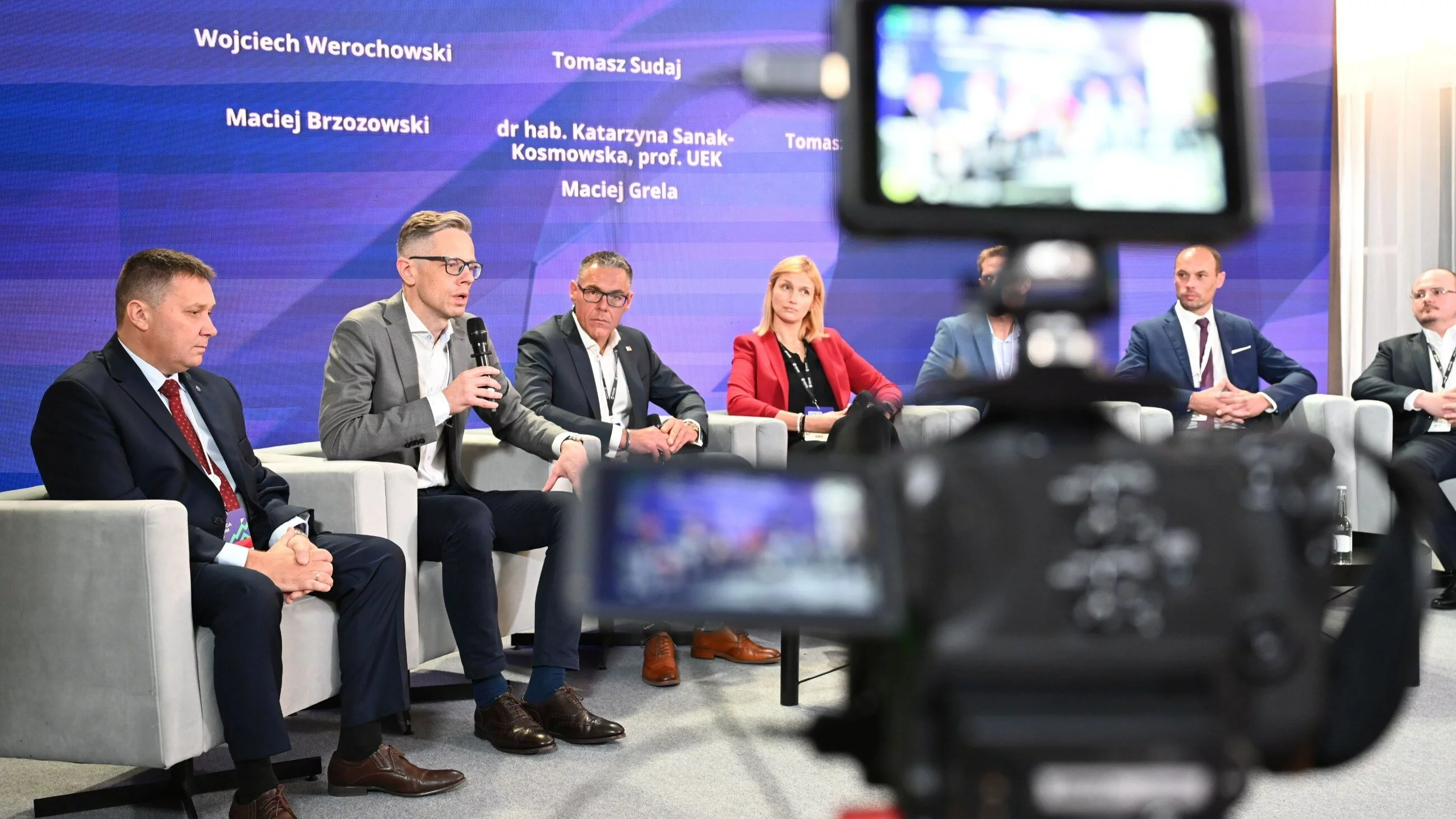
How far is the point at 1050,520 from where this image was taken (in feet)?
2.19

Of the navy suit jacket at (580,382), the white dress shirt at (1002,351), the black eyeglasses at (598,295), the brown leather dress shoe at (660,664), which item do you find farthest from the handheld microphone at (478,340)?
the white dress shirt at (1002,351)

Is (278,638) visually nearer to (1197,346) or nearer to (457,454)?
(457,454)

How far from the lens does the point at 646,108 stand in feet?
16.5

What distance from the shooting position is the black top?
4.53 m

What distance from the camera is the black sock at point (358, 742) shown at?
2.68 metres

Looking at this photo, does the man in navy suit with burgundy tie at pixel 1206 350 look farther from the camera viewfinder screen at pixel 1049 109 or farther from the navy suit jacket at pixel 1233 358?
the camera viewfinder screen at pixel 1049 109

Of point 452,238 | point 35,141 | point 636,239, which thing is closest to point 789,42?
point 636,239

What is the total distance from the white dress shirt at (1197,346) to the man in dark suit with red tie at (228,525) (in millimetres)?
3174

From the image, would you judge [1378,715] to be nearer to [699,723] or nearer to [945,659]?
[945,659]

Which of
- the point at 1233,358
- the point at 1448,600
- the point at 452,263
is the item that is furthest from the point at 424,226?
the point at 1448,600

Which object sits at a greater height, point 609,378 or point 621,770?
point 609,378

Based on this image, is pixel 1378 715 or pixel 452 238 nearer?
pixel 1378 715

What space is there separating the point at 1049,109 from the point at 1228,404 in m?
3.99

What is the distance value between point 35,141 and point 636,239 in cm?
215
